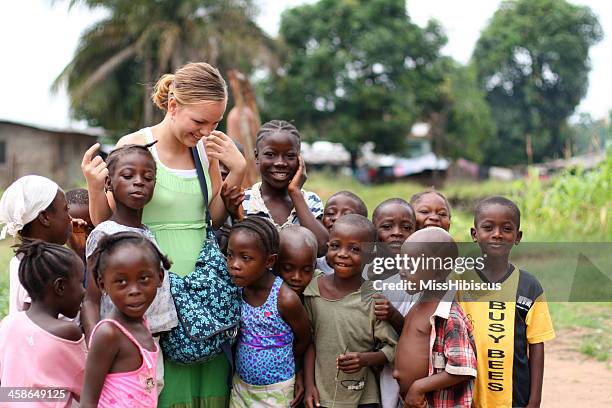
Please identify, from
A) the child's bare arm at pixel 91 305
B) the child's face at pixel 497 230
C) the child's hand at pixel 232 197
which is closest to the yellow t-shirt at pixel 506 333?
the child's face at pixel 497 230

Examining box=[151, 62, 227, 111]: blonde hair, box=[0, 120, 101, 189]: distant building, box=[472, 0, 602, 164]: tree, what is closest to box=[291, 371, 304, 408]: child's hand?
box=[151, 62, 227, 111]: blonde hair

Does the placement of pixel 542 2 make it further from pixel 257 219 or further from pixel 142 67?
pixel 257 219

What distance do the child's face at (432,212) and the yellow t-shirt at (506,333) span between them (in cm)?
65

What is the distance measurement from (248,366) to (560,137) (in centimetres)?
3332

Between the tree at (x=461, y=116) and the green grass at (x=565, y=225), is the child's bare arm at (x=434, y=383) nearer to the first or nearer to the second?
the green grass at (x=565, y=225)

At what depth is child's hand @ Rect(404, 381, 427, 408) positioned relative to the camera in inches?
98.3

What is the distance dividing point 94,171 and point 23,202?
0.39m

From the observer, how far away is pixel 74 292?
2.48 m

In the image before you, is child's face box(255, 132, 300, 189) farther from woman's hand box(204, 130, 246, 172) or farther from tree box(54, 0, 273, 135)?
tree box(54, 0, 273, 135)

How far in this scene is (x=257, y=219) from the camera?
2.74 metres

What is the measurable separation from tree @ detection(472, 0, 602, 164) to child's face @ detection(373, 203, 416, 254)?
30.2 m

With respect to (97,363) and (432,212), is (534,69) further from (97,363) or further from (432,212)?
(97,363)

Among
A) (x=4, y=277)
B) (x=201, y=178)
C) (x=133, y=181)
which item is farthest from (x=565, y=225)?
(x=133, y=181)

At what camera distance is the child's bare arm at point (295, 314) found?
265cm
